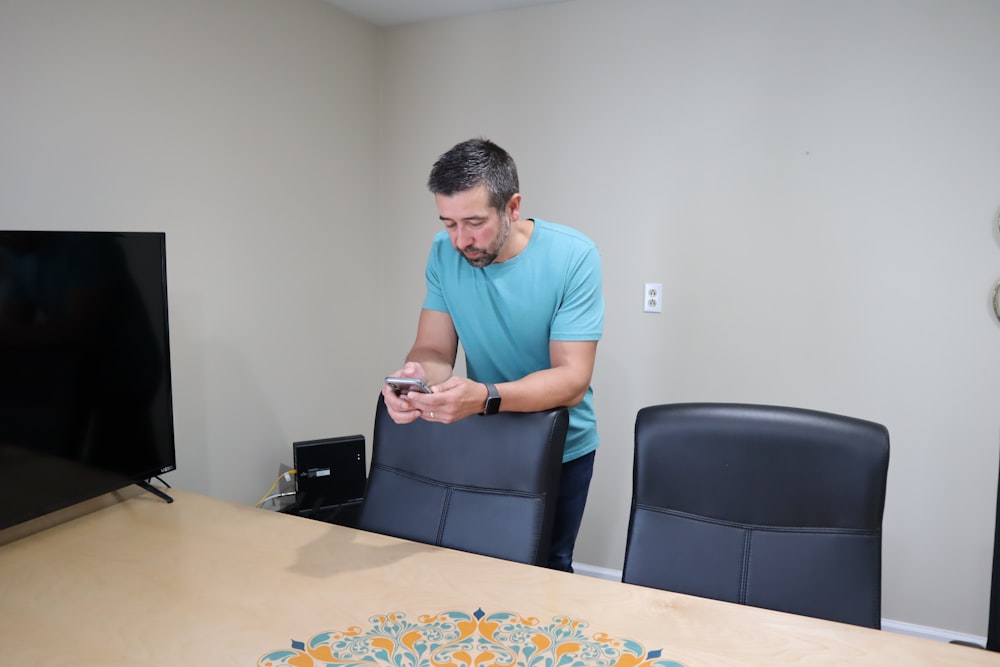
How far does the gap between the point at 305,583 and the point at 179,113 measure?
5.73 feet

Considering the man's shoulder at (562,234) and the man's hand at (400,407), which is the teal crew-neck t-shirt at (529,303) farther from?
the man's hand at (400,407)

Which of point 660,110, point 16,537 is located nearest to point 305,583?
point 16,537

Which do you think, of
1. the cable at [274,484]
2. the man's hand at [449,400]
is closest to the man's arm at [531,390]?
the man's hand at [449,400]

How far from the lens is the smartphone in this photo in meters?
1.54

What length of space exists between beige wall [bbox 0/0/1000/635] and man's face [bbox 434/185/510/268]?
1.15 m

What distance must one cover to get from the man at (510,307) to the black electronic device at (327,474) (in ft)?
3.20

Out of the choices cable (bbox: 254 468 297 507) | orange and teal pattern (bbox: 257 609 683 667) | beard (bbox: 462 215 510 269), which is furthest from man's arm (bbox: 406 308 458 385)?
cable (bbox: 254 468 297 507)

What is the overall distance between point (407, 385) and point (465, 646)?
555mm

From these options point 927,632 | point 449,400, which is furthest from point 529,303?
point 927,632

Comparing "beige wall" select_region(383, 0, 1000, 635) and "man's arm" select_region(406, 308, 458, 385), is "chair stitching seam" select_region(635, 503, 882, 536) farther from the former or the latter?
"beige wall" select_region(383, 0, 1000, 635)

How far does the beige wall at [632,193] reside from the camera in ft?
8.04

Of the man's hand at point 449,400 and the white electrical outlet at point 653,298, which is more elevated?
the white electrical outlet at point 653,298

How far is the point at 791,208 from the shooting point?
9.21ft

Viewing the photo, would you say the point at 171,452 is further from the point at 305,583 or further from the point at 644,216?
the point at 644,216
